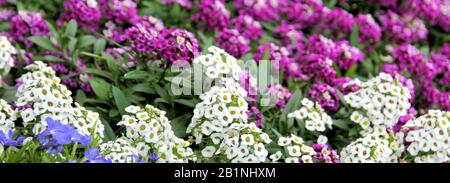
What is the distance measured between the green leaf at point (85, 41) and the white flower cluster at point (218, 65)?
108 centimetres

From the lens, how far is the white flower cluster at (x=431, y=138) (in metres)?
4.01

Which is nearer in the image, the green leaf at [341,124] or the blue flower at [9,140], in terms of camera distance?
the blue flower at [9,140]

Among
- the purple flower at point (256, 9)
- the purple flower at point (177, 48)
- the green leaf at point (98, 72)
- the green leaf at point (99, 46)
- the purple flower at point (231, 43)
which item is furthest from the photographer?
the purple flower at point (256, 9)

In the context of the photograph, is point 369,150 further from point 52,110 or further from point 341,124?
point 52,110

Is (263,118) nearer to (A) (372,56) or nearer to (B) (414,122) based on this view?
(B) (414,122)

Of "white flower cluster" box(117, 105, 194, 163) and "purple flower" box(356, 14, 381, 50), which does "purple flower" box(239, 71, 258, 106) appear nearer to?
"white flower cluster" box(117, 105, 194, 163)

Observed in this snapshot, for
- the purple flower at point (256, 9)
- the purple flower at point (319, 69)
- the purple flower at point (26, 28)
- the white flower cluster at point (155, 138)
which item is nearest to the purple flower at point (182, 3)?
the purple flower at point (256, 9)

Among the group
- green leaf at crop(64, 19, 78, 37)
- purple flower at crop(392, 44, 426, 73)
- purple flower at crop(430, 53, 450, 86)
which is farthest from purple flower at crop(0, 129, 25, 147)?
purple flower at crop(430, 53, 450, 86)

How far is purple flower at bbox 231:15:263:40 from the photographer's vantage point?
5488mm

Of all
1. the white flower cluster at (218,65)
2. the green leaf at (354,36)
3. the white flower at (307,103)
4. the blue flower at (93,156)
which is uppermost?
the green leaf at (354,36)

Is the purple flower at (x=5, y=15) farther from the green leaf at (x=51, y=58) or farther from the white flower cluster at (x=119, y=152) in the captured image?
the white flower cluster at (x=119, y=152)

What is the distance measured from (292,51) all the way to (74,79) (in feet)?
5.90

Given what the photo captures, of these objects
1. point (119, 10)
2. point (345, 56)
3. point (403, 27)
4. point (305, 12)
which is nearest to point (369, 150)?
point (345, 56)
